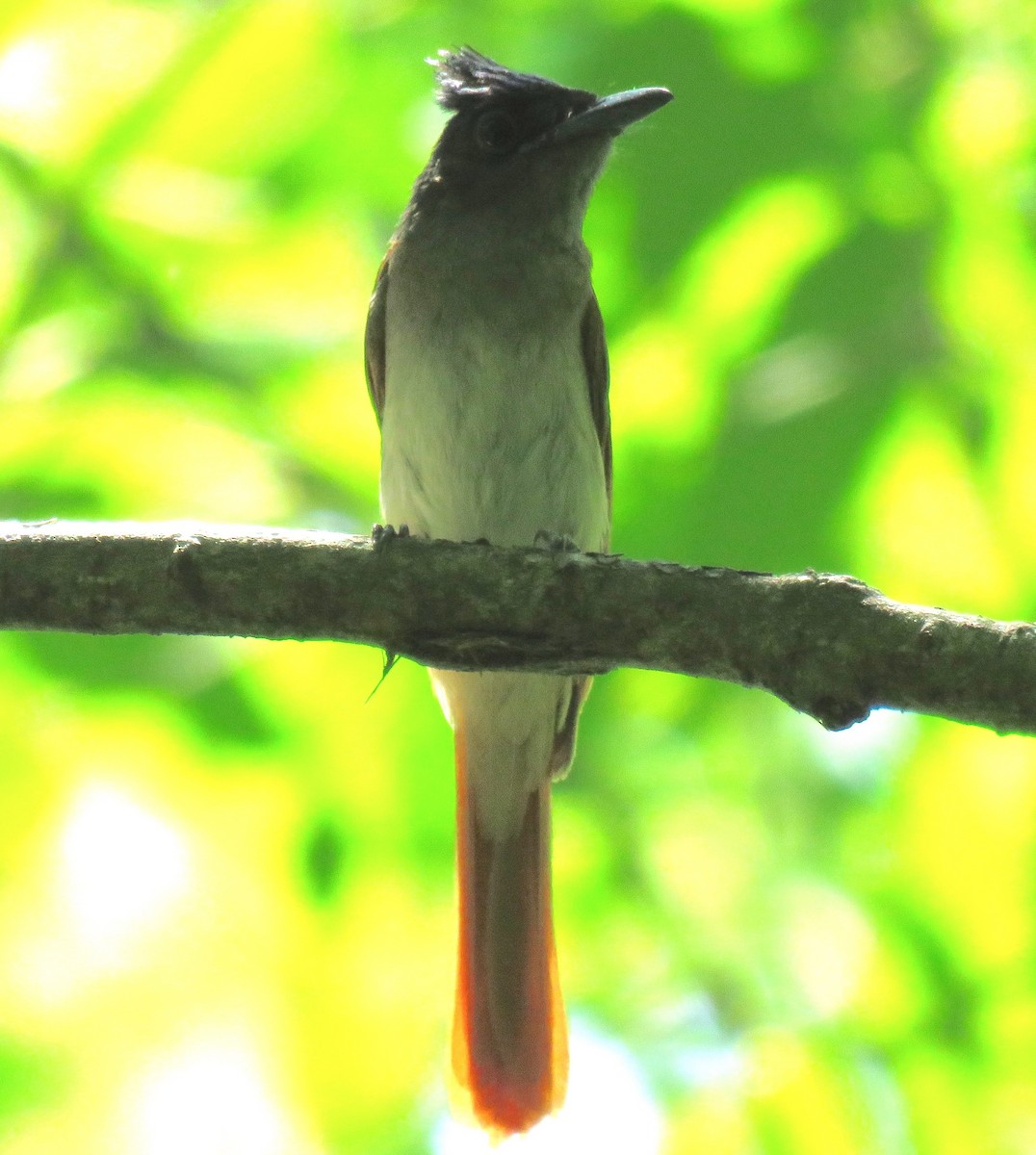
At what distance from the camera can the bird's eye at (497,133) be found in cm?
524

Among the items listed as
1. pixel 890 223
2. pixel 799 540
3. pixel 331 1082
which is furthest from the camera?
pixel 331 1082

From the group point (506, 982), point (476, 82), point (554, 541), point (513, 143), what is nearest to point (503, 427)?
point (554, 541)

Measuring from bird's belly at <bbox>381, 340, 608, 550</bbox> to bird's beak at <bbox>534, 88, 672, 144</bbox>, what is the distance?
0.78m

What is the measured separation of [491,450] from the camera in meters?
4.57

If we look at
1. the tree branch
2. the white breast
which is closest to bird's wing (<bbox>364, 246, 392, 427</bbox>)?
the white breast

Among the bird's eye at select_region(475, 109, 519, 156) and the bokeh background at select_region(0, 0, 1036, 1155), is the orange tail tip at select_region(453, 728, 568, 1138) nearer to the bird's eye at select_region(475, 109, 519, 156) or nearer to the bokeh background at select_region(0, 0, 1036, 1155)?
the bokeh background at select_region(0, 0, 1036, 1155)

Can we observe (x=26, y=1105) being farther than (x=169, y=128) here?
Yes

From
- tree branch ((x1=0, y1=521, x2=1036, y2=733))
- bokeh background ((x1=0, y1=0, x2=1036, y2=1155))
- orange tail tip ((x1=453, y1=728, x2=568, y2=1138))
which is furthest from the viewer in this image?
orange tail tip ((x1=453, y1=728, x2=568, y2=1138))

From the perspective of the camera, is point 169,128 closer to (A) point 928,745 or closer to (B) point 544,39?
(B) point 544,39

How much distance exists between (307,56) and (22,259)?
1.15m

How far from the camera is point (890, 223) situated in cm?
430

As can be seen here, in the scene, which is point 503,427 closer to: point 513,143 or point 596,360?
point 596,360

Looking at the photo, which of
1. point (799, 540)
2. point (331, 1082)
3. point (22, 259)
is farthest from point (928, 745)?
point (22, 259)

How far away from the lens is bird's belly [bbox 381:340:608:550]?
455 centimetres
